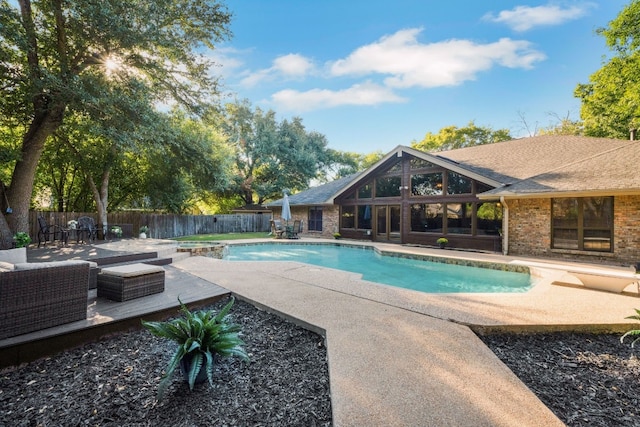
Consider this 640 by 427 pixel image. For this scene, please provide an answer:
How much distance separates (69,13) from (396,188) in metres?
12.8

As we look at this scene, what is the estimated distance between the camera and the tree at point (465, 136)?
79.7ft

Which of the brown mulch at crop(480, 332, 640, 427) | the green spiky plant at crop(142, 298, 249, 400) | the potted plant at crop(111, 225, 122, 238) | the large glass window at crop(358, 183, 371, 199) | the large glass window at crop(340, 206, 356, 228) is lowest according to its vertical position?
the brown mulch at crop(480, 332, 640, 427)

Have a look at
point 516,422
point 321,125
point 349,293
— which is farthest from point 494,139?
point 516,422

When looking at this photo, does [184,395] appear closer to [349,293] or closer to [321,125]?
[349,293]

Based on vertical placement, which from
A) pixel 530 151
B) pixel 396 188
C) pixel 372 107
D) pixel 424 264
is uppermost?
pixel 372 107

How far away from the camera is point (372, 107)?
1888 cm

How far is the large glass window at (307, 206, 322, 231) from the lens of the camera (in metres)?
17.1

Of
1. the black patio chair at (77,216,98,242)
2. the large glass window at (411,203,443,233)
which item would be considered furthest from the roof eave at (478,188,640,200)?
the black patio chair at (77,216,98,242)

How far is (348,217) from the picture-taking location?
15.6 m

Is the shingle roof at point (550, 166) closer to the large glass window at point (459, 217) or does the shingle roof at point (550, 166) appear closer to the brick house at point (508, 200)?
the brick house at point (508, 200)

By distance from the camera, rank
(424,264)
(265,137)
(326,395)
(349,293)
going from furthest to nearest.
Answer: (265,137) → (424,264) → (349,293) → (326,395)

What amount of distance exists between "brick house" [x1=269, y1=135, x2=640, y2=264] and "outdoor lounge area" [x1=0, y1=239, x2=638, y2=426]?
454 cm

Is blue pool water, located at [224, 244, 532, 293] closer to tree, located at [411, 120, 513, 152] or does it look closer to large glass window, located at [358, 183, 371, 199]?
large glass window, located at [358, 183, 371, 199]

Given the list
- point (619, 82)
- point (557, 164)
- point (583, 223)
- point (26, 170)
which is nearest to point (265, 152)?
point (26, 170)
